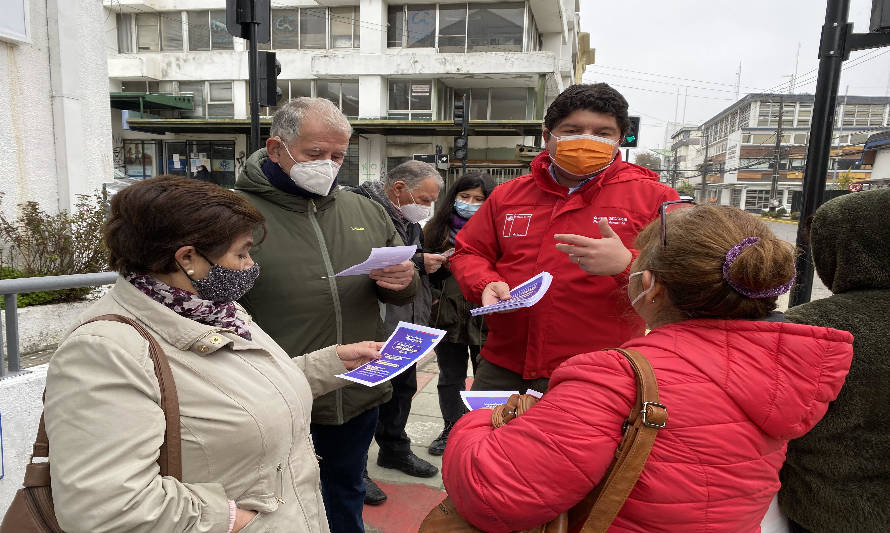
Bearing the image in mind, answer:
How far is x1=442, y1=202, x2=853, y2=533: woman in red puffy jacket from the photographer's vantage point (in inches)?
41.3

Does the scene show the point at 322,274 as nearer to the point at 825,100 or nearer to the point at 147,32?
the point at 825,100

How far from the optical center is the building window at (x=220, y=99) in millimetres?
25266

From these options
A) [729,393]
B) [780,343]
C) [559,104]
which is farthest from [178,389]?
[559,104]

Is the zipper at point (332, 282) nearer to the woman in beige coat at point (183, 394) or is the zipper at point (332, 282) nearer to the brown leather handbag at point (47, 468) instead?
the woman in beige coat at point (183, 394)

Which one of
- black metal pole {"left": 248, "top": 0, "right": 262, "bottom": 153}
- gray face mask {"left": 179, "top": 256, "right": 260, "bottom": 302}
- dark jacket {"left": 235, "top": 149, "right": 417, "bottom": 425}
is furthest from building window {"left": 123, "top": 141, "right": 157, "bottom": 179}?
gray face mask {"left": 179, "top": 256, "right": 260, "bottom": 302}

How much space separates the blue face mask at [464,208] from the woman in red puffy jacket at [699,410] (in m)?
2.69

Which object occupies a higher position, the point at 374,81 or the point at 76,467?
the point at 374,81

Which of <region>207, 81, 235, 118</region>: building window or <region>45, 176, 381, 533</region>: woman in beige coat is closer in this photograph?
<region>45, 176, 381, 533</region>: woman in beige coat

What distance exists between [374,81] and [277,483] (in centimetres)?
2389

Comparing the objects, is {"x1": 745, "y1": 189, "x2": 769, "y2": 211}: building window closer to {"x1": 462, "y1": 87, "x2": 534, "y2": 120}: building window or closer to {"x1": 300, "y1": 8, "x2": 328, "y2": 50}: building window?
{"x1": 462, "y1": 87, "x2": 534, "y2": 120}: building window

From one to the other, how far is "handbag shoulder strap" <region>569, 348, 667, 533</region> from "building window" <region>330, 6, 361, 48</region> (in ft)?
85.0

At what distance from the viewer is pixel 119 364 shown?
118 centimetres

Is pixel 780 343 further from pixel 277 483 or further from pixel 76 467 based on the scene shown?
pixel 76 467

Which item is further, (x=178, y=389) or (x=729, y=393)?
(x=178, y=389)
